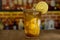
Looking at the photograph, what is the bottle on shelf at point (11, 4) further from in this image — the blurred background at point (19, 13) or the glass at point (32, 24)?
the glass at point (32, 24)

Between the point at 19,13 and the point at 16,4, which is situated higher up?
the point at 16,4

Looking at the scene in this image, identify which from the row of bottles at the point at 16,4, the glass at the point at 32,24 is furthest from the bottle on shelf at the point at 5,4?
the glass at the point at 32,24

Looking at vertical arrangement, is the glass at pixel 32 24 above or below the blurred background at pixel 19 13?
above

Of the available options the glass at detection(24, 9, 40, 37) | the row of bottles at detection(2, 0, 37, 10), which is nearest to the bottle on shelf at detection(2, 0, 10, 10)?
the row of bottles at detection(2, 0, 37, 10)

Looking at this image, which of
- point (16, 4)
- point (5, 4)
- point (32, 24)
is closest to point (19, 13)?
point (16, 4)

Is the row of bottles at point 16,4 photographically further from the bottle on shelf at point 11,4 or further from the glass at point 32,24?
the glass at point 32,24

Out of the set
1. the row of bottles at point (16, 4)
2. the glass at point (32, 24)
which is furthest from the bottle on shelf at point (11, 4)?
the glass at point (32, 24)

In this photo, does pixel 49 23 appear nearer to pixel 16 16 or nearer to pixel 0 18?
pixel 16 16

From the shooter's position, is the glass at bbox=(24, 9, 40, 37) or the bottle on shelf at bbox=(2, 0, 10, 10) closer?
the glass at bbox=(24, 9, 40, 37)

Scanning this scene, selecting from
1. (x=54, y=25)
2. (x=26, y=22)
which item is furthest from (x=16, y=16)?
(x=26, y=22)

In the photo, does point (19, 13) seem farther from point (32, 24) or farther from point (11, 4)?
point (32, 24)

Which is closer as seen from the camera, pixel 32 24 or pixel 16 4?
pixel 32 24

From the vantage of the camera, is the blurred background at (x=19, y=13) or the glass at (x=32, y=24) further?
the blurred background at (x=19, y=13)

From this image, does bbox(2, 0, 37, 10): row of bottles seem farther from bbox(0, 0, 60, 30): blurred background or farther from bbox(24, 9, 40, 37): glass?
bbox(24, 9, 40, 37): glass
